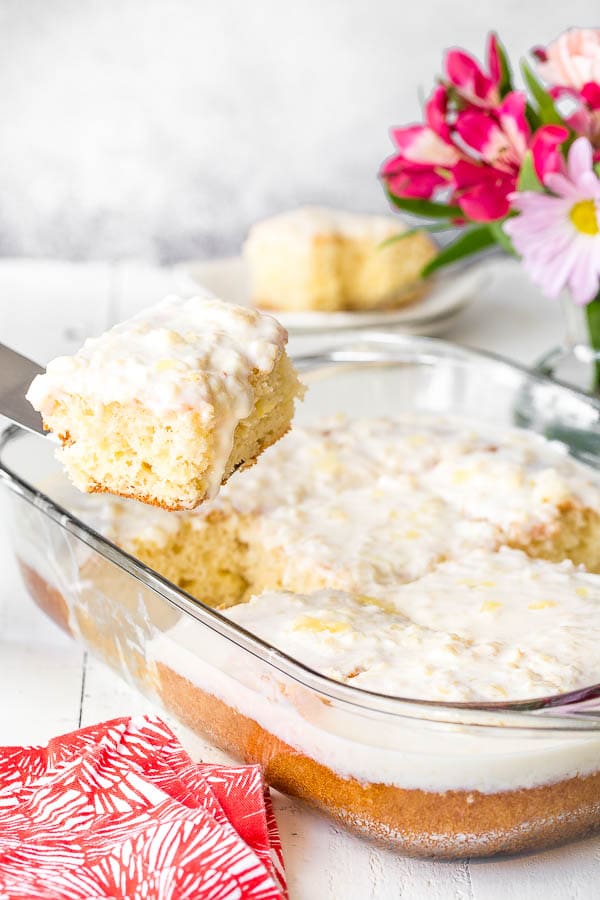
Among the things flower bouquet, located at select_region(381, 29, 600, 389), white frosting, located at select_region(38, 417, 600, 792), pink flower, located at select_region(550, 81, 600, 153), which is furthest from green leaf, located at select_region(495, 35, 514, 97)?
white frosting, located at select_region(38, 417, 600, 792)

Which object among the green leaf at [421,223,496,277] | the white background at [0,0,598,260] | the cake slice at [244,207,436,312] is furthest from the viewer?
the white background at [0,0,598,260]

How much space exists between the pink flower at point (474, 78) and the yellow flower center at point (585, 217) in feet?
1.06

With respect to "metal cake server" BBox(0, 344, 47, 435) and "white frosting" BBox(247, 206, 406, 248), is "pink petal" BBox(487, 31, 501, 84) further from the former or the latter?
"metal cake server" BBox(0, 344, 47, 435)

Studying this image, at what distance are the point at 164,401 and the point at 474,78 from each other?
128cm

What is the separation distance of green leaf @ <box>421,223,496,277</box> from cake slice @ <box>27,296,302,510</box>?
49.2 inches

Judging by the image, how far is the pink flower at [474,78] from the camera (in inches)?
97.0

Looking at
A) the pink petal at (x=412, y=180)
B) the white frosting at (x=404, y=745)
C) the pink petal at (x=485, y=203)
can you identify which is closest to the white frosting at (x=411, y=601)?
the white frosting at (x=404, y=745)

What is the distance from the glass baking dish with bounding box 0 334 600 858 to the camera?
1.46 metres

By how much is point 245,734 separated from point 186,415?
47 centimetres

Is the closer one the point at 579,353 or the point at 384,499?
the point at 384,499

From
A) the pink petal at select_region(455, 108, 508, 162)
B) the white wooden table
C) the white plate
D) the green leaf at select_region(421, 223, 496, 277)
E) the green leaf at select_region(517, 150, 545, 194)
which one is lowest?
the white wooden table

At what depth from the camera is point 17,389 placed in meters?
1.81

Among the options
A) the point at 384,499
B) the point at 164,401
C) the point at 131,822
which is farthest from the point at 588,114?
the point at 131,822

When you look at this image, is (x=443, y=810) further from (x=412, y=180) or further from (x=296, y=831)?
(x=412, y=180)
